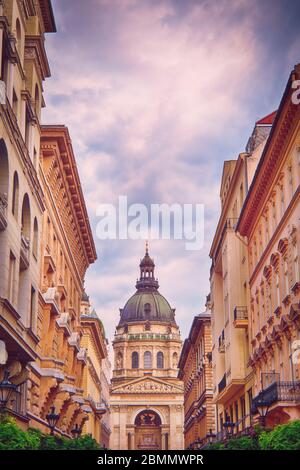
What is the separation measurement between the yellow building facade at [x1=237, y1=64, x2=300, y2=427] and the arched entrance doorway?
13558 centimetres

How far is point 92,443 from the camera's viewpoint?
113 ft

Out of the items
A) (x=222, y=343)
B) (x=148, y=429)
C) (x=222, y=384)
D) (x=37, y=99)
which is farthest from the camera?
(x=148, y=429)

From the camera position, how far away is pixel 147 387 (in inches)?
6900

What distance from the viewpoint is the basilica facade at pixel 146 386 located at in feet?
569

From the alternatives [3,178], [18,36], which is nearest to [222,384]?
[18,36]

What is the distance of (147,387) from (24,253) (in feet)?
481

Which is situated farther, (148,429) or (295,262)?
(148,429)

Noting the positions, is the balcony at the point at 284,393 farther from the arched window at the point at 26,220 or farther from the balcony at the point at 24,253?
the arched window at the point at 26,220

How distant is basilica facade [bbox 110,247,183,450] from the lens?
173375 mm

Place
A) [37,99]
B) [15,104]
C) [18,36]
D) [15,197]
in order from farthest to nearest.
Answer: [37,99] < [18,36] < [15,104] < [15,197]

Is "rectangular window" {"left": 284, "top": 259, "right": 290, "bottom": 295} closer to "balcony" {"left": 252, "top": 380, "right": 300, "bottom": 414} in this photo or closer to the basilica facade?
"balcony" {"left": 252, "top": 380, "right": 300, "bottom": 414}

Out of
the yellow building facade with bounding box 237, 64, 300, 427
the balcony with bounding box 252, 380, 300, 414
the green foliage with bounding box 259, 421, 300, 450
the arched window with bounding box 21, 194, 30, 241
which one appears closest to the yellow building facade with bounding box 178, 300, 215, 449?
the yellow building facade with bounding box 237, 64, 300, 427

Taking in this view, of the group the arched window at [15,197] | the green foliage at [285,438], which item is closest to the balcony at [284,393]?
the green foliage at [285,438]

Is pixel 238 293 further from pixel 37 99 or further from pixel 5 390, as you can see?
pixel 5 390
